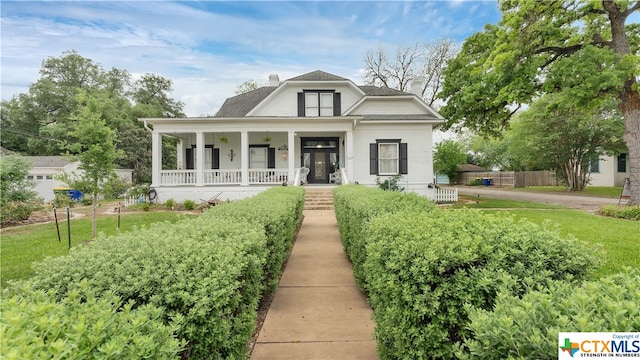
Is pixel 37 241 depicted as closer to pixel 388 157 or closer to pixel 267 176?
pixel 267 176

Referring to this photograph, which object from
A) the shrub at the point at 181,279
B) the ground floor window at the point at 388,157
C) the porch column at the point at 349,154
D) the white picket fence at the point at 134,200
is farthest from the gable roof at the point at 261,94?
the shrub at the point at 181,279

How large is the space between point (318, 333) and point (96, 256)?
2191 mm

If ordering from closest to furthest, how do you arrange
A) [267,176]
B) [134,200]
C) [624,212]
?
[624,212] < [134,200] < [267,176]

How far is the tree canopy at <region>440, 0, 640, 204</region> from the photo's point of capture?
1040cm

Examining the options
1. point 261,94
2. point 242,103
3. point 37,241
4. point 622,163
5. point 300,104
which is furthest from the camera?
point 622,163

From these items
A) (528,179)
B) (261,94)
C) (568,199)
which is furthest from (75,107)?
(528,179)

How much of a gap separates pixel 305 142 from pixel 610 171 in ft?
92.7

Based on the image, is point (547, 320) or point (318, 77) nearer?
point (547, 320)

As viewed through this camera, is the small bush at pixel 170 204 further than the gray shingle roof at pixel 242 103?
No

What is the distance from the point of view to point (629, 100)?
11562mm

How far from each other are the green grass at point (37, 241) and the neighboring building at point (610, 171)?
111 feet

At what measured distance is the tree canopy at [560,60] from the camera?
10.4m

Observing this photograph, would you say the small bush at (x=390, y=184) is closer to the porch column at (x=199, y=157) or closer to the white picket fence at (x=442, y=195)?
the white picket fence at (x=442, y=195)


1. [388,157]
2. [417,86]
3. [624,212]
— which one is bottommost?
[624,212]
